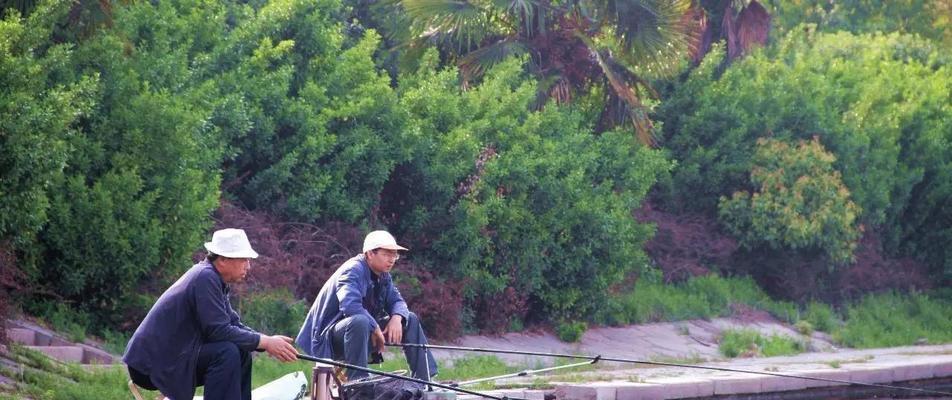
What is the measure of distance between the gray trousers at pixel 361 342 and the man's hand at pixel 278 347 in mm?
1710

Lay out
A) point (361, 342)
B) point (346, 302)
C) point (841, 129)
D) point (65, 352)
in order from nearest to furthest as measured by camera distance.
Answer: point (361, 342) < point (346, 302) < point (65, 352) < point (841, 129)

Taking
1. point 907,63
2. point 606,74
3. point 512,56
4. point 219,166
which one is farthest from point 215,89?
point 907,63

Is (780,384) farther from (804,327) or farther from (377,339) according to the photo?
(804,327)

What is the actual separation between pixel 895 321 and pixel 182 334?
18.9m

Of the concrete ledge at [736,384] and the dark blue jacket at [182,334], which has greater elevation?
the dark blue jacket at [182,334]

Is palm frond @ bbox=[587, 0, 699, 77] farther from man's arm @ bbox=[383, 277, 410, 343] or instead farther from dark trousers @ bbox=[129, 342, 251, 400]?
dark trousers @ bbox=[129, 342, 251, 400]

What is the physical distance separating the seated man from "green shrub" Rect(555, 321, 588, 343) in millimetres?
8227

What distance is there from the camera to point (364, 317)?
1083cm

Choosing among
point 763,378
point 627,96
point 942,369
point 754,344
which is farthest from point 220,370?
point 627,96

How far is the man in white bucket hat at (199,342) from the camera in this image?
8.95 m

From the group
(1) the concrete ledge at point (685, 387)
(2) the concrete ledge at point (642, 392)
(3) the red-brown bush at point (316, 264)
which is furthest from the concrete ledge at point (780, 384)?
(3) the red-brown bush at point (316, 264)

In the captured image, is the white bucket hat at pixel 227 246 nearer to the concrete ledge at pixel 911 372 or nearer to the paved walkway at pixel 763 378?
the paved walkway at pixel 763 378

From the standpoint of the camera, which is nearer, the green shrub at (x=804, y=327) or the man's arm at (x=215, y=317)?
the man's arm at (x=215, y=317)

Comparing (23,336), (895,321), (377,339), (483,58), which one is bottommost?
(895,321)
